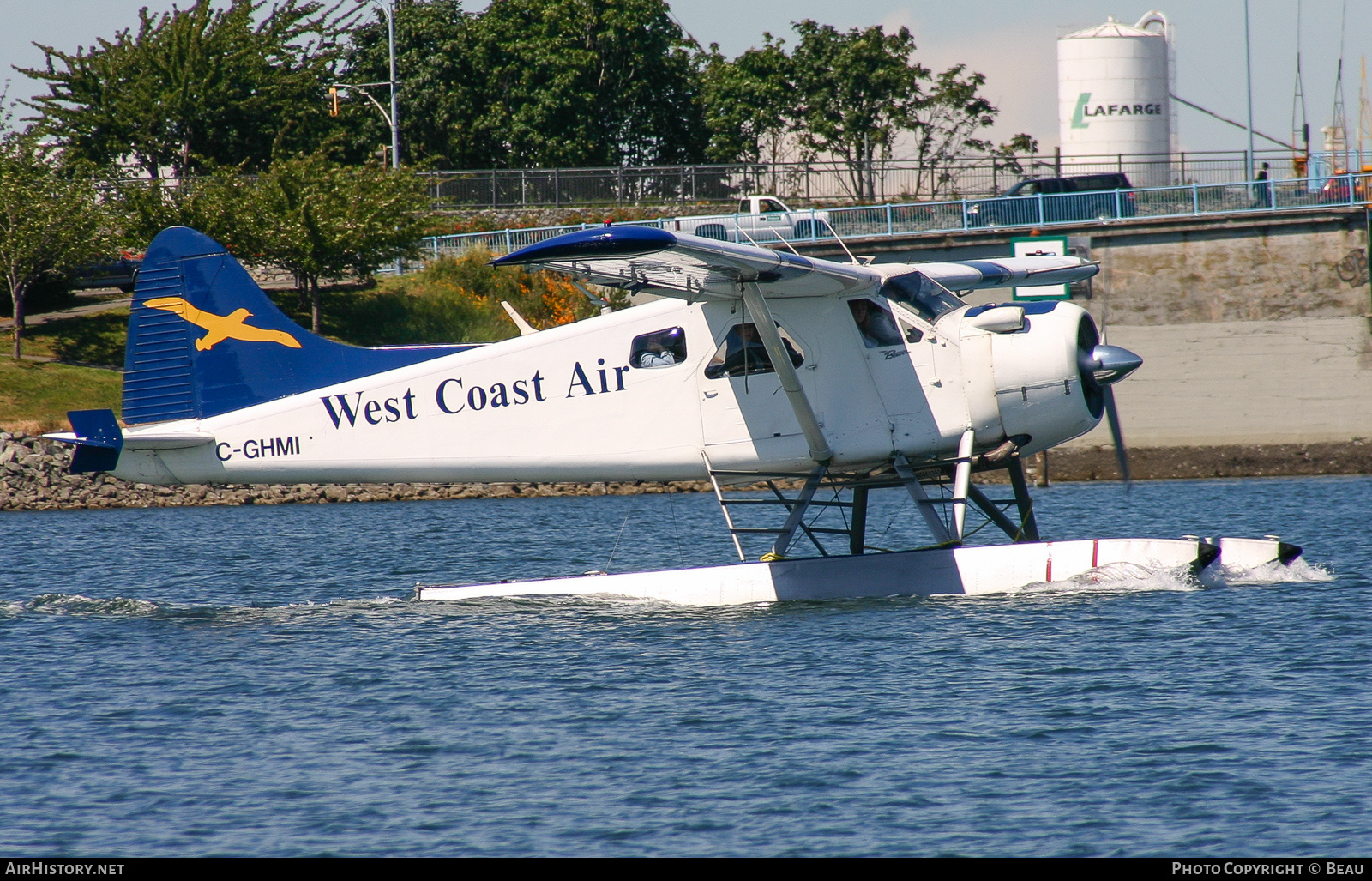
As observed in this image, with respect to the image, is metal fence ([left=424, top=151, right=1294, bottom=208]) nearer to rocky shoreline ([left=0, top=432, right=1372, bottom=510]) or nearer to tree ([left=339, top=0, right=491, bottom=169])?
tree ([left=339, top=0, right=491, bottom=169])

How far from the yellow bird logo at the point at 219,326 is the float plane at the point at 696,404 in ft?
0.06

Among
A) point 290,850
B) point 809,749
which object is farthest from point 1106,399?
point 290,850

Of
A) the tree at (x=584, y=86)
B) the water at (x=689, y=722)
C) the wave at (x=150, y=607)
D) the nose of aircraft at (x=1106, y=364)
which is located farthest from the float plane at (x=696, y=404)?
the tree at (x=584, y=86)

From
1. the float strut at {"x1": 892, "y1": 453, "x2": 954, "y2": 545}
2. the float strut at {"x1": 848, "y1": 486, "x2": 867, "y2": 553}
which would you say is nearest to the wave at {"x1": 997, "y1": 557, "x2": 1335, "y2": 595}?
the float strut at {"x1": 892, "y1": 453, "x2": 954, "y2": 545}

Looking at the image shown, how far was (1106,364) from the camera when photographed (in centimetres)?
1204

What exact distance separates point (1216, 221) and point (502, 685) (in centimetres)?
2749

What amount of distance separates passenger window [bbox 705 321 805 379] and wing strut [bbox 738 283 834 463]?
0.14m

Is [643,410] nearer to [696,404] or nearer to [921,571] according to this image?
[696,404]

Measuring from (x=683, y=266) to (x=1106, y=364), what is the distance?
393 cm

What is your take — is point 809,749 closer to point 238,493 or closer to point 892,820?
point 892,820

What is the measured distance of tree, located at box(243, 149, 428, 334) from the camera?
119ft

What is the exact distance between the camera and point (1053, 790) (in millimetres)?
7680

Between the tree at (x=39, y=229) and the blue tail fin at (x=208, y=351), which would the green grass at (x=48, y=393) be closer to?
the tree at (x=39, y=229)

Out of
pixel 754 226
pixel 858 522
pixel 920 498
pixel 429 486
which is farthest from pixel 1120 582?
pixel 429 486
